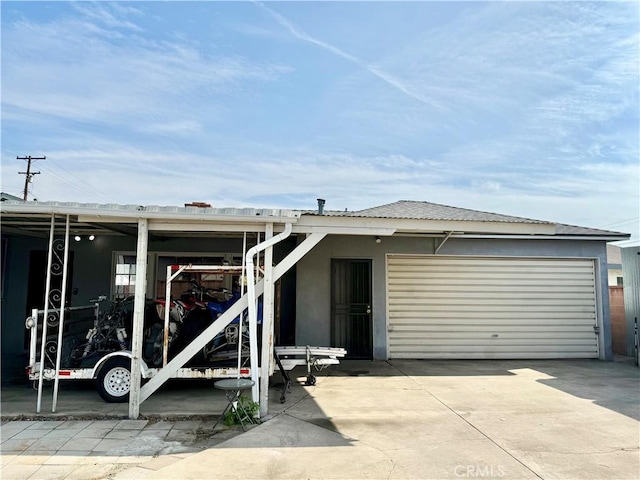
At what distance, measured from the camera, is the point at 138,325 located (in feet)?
15.2

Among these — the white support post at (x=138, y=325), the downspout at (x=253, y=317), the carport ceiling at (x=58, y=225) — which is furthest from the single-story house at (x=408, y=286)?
the white support post at (x=138, y=325)

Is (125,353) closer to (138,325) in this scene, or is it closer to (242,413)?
(138,325)

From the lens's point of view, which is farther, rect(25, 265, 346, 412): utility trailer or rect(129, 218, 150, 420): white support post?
rect(25, 265, 346, 412): utility trailer

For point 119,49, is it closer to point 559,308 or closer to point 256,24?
point 256,24

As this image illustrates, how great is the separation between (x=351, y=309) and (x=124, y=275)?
15.8ft

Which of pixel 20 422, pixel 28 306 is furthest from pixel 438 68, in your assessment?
pixel 28 306

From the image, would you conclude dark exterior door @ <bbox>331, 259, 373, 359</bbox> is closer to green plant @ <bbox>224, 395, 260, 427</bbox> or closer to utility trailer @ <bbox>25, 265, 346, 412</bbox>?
utility trailer @ <bbox>25, 265, 346, 412</bbox>

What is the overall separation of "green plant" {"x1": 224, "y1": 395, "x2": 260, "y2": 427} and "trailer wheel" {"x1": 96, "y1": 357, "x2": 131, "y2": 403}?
164cm

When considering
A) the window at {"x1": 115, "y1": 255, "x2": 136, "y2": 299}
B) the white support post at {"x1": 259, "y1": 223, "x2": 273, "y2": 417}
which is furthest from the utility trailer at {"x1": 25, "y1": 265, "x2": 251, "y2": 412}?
the window at {"x1": 115, "y1": 255, "x2": 136, "y2": 299}

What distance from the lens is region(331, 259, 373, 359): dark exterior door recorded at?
8375 mm

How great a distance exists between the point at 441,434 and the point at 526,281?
6.01 meters

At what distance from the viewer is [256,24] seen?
25.9ft

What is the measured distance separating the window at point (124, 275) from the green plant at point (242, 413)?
4820 millimetres

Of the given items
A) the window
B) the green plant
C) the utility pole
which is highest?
the utility pole
